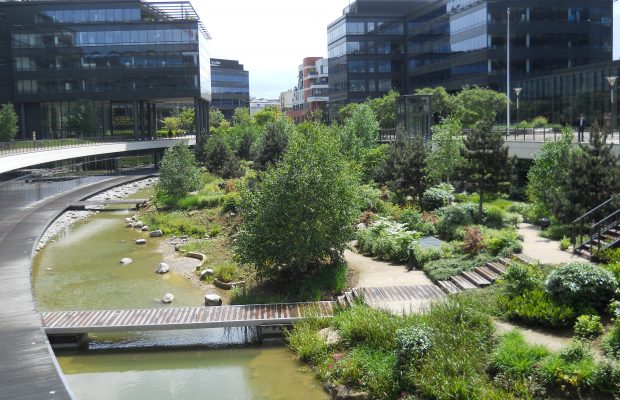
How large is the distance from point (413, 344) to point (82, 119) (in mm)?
66975

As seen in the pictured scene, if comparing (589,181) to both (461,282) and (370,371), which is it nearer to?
(461,282)

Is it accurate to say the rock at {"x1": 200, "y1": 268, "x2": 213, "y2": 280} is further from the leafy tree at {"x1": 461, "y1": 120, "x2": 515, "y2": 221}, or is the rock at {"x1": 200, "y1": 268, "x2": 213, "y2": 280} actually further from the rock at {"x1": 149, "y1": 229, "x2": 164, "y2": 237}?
the rock at {"x1": 149, "y1": 229, "x2": 164, "y2": 237}

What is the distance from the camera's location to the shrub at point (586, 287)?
1548 cm

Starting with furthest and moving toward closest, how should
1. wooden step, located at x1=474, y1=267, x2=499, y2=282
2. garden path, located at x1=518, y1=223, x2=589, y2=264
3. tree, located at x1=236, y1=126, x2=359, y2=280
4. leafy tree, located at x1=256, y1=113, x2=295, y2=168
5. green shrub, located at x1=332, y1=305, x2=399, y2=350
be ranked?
1. leafy tree, located at x1=256, y1=113, x2=295, y2=168
2. tree, located at x1=236, y1=126, x2=359, y2=280
3. garden path, located at x1=518, y1=223, x2=589, y2=264
4. wooden step, located at x1=474, y1=267, x2=499, y2=282
5. green shrub, located at x1=332, y1=305, x2=399, y2=350

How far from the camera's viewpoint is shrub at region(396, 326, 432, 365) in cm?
1471

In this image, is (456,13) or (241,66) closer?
(456,13)

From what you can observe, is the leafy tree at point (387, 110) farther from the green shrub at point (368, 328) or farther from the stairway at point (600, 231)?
the green shrub at point (368, 328)

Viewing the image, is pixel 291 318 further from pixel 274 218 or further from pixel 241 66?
pixel 241 66

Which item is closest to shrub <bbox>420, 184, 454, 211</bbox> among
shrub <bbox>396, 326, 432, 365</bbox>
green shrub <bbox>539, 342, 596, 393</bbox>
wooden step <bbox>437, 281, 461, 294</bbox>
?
wooden step <bbox>437, 281, 461, 294</bbox>

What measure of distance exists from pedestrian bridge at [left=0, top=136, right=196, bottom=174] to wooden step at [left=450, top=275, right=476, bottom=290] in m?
25.4

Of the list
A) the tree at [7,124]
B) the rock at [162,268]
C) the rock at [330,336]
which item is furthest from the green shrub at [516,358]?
Answer: the tree at [7,124]

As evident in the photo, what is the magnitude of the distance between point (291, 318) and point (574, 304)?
7839 mm

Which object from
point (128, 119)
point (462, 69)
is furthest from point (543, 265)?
point (128, 119)

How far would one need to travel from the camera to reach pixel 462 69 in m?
79.4
